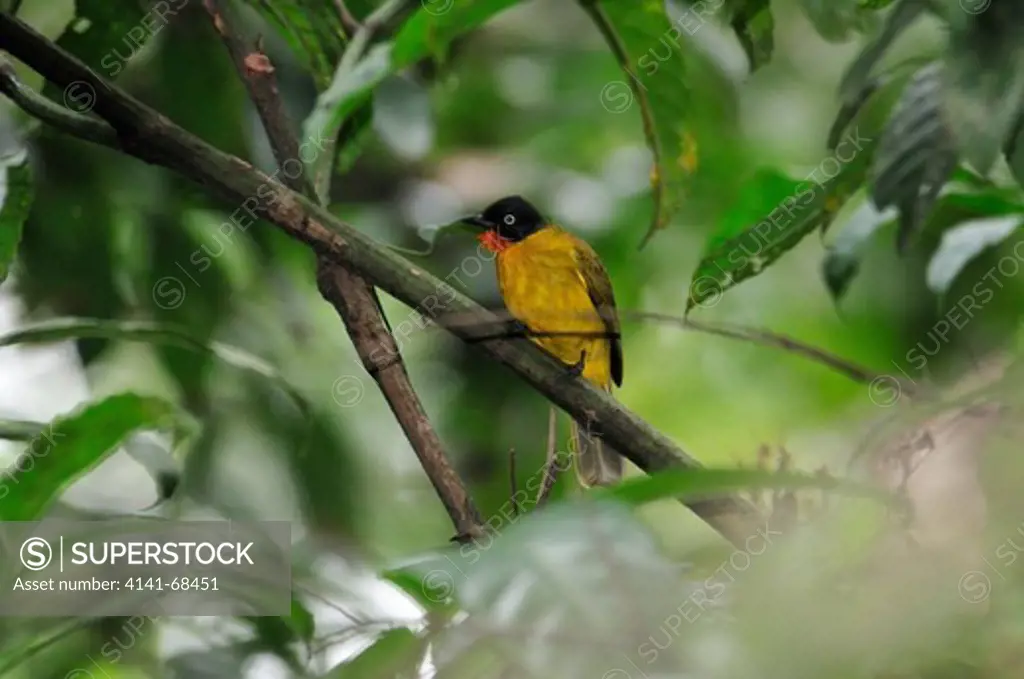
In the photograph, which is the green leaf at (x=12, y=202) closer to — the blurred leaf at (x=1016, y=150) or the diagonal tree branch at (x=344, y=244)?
the diagonal tree branch at (x=344, y=244)

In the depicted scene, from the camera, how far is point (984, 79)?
1096mm

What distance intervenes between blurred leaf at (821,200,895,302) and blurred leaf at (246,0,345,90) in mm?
752

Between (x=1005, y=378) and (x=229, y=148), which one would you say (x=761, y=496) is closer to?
(x=1005, y=378)

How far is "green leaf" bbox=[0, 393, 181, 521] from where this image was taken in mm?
1374

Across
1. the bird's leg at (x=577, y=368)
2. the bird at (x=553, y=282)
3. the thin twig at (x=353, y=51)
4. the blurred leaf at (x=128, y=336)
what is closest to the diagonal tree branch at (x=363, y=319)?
the thin twig at (x=353, y=51)

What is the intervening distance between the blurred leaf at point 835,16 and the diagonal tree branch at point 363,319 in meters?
0.55

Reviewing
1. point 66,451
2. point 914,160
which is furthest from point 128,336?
point 914,160

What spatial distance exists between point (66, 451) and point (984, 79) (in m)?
1.02

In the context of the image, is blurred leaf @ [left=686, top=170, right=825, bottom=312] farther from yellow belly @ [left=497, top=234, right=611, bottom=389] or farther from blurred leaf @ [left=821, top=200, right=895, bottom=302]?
yellow belly @ [left=497, top=234, right=611, bottom=389]

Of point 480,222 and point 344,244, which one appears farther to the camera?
point 480,222

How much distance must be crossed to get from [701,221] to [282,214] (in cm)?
239

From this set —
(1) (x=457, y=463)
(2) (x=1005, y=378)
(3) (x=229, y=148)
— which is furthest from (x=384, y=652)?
(1) (x=457, y=463)

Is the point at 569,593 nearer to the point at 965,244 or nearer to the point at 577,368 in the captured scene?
the point at 577,368

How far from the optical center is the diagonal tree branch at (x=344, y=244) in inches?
42.4
